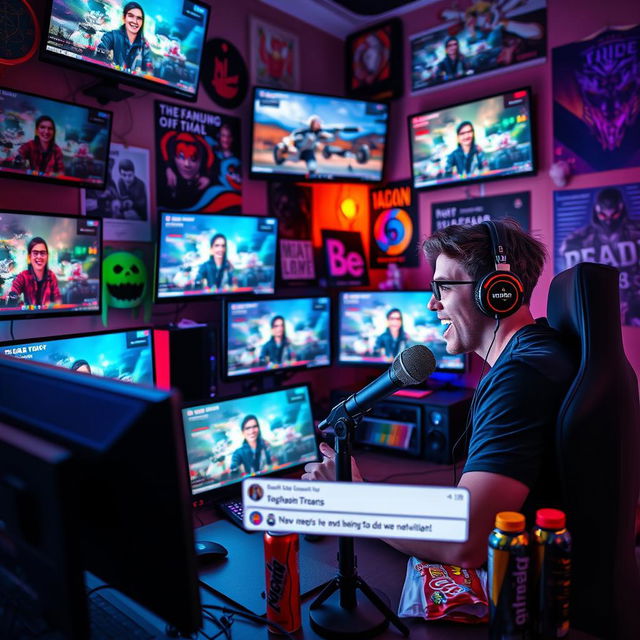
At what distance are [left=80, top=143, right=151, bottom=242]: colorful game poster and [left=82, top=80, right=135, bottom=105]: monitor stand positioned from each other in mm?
190

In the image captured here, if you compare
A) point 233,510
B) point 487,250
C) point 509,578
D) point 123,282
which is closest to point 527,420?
point 509,578

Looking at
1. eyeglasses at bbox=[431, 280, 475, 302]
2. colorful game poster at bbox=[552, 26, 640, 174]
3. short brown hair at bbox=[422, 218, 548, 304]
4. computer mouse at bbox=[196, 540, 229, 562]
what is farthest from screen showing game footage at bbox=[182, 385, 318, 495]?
colorful game poster at bbox=[552, 26, 640, 174]

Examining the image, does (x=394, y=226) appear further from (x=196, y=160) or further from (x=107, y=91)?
(x=107, y=91)

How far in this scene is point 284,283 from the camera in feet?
9.48

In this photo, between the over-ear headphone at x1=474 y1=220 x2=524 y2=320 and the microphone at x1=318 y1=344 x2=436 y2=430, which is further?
the over-ear headphone at x1=474 y1=220 x2=524 y2=320

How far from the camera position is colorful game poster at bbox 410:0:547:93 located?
2.64 metres

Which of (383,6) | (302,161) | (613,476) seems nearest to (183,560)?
(613,476)

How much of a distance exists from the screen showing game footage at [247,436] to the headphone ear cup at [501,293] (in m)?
0.88

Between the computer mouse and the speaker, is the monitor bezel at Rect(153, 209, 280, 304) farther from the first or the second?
the computer mouse

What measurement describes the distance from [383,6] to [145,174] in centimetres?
165

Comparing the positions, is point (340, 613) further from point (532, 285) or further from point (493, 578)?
point (532, 285)

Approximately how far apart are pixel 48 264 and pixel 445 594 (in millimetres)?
1525

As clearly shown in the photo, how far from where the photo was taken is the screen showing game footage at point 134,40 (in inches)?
73.0
